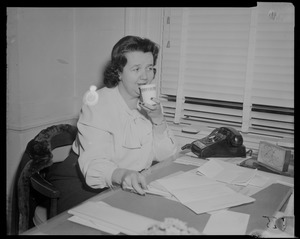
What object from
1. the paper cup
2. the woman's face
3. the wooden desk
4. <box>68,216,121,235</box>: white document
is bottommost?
the wooden desk

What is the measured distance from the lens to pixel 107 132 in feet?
5.05

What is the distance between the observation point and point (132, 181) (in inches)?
46.3

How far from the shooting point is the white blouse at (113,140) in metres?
1.38

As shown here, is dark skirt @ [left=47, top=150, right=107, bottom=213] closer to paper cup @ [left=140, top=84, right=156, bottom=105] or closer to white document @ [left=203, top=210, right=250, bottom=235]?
paper cup @ [left=140, top=84, right=156, bottom=105]

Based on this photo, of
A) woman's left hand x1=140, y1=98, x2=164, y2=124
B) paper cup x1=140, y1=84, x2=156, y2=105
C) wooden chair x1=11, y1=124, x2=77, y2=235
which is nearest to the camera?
wooden chair x1=11, y1=124, x2=77, y2=235

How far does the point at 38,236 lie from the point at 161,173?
0.67 metres

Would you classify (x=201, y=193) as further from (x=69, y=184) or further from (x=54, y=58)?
(x=54, y=58)

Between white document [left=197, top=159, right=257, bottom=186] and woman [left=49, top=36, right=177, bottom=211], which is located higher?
woman [left=49, top=36, right=177, bottom=211]

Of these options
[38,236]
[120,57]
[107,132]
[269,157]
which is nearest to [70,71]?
[120,57]

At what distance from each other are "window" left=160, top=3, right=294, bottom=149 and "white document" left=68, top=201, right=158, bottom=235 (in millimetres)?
1153

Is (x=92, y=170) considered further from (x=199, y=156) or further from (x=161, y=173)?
(x=199, y=156)

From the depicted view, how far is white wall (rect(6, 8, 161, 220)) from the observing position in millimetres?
1972

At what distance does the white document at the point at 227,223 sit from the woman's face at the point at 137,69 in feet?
2.62

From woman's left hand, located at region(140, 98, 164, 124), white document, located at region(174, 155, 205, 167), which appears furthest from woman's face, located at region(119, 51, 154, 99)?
white document, located at region(174, 155, 205, 167)
